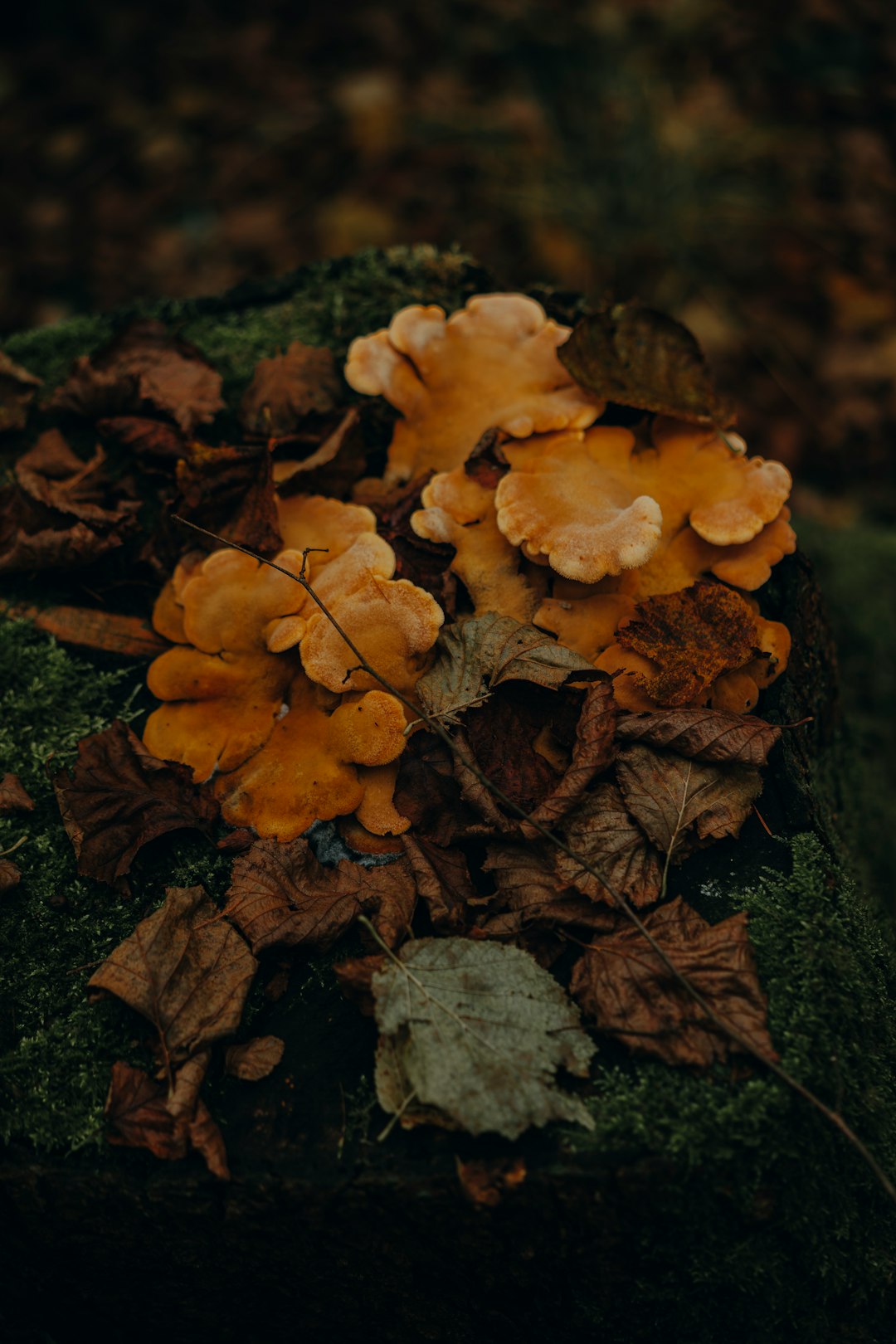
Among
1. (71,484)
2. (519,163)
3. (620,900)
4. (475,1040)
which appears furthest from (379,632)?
(519,163)

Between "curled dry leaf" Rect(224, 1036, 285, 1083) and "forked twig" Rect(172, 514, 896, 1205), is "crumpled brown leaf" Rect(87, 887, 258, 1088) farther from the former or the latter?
"forked twig" Rect(172, 514, 896, 1205)

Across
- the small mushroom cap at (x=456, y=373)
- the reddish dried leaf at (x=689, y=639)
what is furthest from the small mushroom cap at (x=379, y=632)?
the small mushroom cap at (x=456, y=373)

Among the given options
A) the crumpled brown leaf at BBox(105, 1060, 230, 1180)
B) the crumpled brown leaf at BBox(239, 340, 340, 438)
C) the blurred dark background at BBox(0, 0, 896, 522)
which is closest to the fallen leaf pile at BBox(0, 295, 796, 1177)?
the crumpled brown leaf at BBox(105, 1060, 230, 1180)

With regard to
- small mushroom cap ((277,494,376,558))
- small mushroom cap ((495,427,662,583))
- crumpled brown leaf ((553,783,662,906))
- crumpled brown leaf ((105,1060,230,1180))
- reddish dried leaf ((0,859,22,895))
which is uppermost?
small mushroom cap ((495,427,662,583))

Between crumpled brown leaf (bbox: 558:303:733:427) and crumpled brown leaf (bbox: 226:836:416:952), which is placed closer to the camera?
crumpled brown leaf (bbox: 226:836:416:952)

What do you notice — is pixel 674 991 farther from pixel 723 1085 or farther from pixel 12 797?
pixel 12 797
